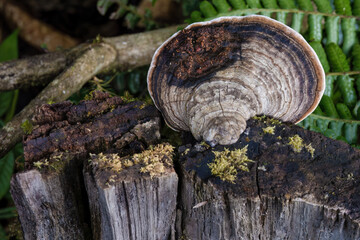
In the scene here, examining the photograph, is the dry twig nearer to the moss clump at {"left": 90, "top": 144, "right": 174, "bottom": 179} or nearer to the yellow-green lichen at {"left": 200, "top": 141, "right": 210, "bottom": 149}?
the moss clump at {"left": 90, "top": 144, "right": 174, "bottom": 179}

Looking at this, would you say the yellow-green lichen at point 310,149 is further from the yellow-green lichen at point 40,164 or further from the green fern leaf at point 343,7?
the green fern leaf at point 343,7

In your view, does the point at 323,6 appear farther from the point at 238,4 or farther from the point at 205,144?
the point at 205,144

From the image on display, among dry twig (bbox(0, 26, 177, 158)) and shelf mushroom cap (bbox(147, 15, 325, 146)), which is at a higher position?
dry twig (bbox(0, 26, 177, 158))

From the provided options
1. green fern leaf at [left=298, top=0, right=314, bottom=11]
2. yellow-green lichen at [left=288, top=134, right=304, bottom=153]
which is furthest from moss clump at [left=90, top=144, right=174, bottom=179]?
green fern leaf at [left=298, top=0, right=314, bottom=11]

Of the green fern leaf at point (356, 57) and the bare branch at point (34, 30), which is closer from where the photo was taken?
the green fern leaf at point (356, 57)

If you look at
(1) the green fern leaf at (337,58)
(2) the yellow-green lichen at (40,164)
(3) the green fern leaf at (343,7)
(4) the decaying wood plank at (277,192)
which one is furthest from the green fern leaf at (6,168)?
(3) the green fern leaf at (343,7)

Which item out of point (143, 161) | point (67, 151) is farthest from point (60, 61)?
point (143, 161)
